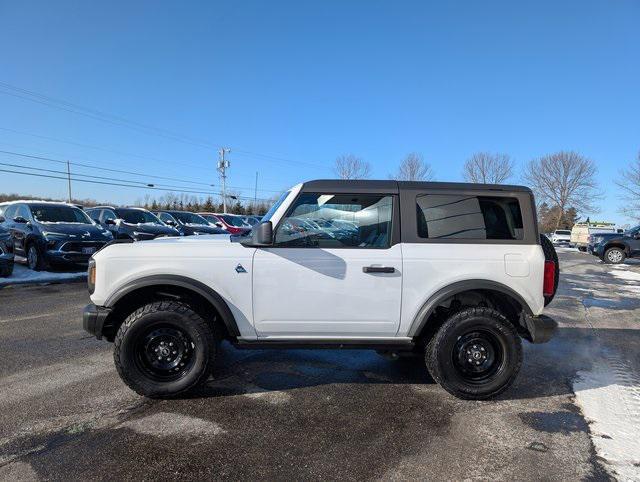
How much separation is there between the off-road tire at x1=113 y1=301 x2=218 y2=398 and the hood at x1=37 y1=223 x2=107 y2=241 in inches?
337

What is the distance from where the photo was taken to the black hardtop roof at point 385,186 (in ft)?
12.9

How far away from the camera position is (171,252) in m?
3.75

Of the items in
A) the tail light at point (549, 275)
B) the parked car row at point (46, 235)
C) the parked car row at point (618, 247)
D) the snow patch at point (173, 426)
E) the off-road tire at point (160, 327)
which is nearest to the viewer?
the snow patch at point (173, 426)

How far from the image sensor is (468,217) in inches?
155

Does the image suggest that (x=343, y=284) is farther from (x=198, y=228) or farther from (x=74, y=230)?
(x=198, y=228)

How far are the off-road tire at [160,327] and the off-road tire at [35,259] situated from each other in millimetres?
9029

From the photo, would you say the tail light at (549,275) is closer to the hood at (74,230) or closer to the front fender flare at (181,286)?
the front fender flare at (181,286)

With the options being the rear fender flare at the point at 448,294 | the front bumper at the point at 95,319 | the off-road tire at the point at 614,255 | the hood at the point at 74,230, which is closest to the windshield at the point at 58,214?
the hood at the point at 74,230

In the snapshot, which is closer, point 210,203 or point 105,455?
point 105,455

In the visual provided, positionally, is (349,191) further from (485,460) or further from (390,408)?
(485,460)

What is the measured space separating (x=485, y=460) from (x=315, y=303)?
1.69 meters

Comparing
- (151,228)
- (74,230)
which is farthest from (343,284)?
(151,228)

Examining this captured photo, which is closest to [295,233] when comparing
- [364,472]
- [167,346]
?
[167,346]

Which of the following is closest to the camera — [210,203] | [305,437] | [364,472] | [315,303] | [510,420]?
[364,472]
